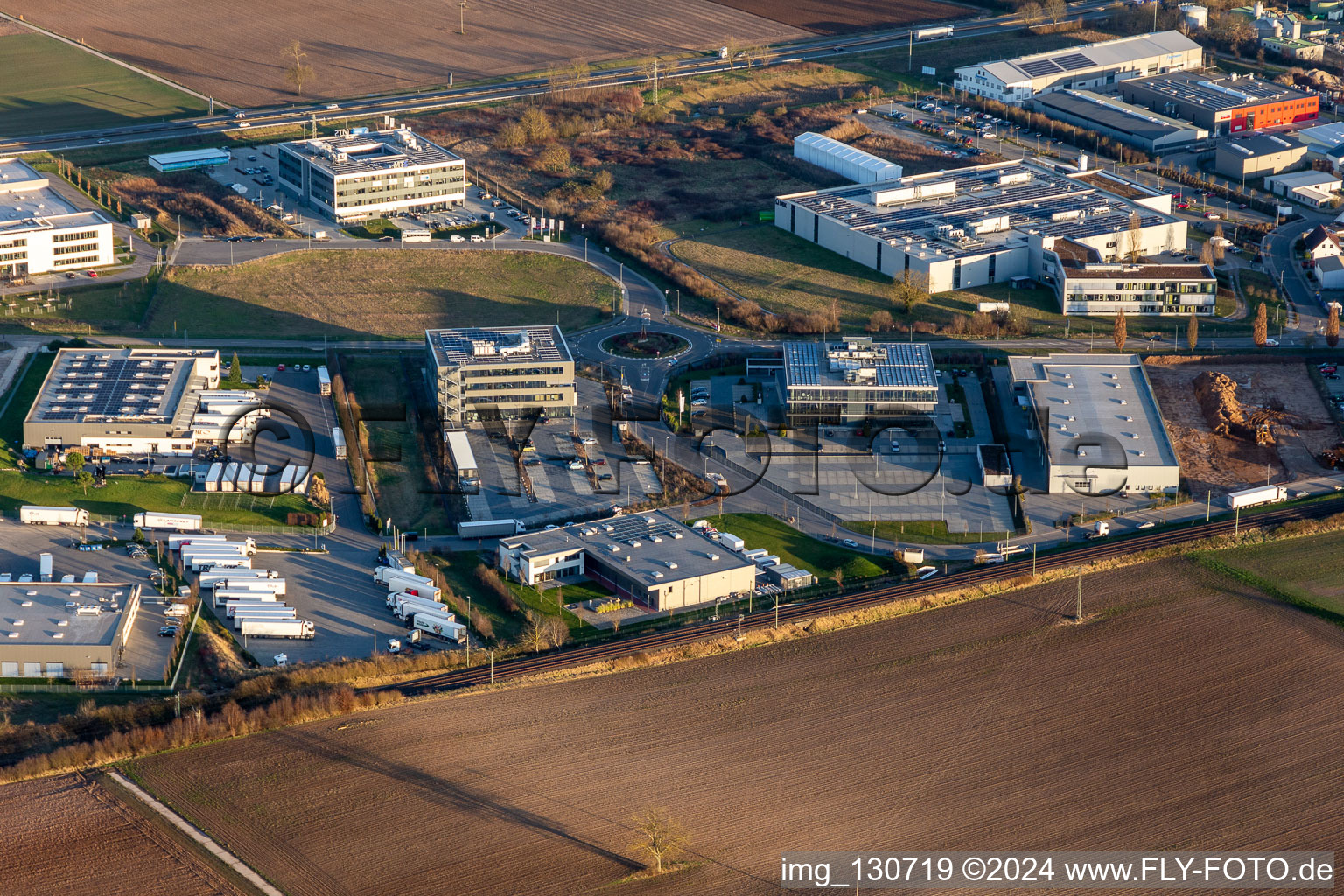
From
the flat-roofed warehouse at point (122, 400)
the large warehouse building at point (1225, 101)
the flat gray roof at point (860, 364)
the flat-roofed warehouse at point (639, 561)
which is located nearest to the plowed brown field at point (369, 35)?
the large warehouse building at point (1225, 101)

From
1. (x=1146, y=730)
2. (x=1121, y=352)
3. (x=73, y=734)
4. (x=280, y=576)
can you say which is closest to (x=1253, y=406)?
(x=1121, y=352)

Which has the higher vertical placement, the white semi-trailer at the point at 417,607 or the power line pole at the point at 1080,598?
the power line pole at the point at 1080,598

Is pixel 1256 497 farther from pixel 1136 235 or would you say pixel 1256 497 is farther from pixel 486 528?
pixel 486 528

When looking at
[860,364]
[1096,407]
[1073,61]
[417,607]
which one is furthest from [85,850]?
[1073,61]

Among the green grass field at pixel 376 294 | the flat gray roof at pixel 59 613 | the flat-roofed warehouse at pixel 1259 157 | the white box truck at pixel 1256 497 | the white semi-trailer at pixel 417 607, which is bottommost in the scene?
the white semi-trailer at pixel 417 607

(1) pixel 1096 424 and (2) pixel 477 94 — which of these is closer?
(1) pixel 1096 424

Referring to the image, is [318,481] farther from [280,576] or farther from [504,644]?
[504,644]

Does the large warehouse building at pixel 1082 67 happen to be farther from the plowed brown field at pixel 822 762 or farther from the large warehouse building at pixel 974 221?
the plowed brown field at pixel 822 762
